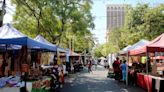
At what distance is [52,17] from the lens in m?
37.5

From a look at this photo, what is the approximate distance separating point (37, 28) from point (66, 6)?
13.3ft

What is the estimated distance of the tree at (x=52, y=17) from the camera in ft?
119

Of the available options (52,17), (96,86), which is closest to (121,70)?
(96,86)

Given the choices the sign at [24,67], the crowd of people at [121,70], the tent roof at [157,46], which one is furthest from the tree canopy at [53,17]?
Answer: the sign at [24,67]

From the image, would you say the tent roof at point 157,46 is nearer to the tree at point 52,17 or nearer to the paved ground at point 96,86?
the paved ground at point 96,86

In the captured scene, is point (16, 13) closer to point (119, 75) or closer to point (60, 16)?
point (60, 16)

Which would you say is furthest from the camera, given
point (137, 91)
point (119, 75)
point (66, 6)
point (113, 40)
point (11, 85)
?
point (113, 40)

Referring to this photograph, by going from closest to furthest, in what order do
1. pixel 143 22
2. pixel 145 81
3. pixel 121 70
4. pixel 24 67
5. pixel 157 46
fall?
1. pixel 24 67
2. pixel 157 46
3. pixel 145 81
4. pixel 121 70
5. pixel 143 22

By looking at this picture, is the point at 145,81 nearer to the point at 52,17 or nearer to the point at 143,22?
the point at 52,17

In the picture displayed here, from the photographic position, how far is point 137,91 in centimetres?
1997

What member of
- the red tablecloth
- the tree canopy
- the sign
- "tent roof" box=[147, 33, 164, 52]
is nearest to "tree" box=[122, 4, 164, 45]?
the tree canopy

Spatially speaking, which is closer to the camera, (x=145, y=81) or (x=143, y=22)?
(x=145, y=81)

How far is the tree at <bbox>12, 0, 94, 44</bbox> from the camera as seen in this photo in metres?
36.3

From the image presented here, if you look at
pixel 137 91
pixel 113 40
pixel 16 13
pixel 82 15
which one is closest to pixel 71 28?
pixel 82 15
